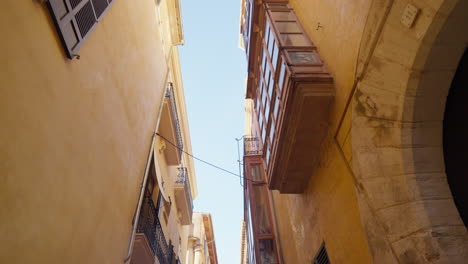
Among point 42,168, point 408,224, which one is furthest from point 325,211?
point 42,168

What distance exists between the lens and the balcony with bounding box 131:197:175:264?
7.52 metres

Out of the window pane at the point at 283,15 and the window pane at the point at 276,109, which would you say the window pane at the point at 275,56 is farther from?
the window pane at the point at 283,15

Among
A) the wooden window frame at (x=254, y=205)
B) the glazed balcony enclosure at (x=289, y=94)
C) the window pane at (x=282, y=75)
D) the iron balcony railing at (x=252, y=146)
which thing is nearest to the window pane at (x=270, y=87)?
the glazed balcony enclosure at (x=289, y=94)

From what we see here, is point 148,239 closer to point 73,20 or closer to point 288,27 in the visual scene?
point 73,20

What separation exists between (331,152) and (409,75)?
2257 mm

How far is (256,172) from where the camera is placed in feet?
42.9

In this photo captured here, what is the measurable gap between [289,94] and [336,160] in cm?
148

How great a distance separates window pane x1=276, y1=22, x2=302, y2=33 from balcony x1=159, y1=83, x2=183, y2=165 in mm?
5314

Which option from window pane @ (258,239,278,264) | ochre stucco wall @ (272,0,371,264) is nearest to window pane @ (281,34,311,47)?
ochre stucco wall @ (272,0,371,264)

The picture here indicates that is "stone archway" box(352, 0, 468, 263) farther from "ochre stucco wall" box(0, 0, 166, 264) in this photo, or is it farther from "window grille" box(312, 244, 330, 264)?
"ochre stucco wall" box(0, 0, 166, 264)

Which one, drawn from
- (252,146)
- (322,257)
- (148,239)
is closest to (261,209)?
(252,146)

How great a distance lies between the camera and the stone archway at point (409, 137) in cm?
323

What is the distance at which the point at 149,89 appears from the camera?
8.36 metres

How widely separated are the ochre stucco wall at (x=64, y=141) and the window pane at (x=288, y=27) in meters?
3.53
